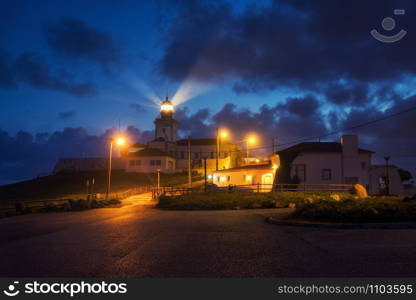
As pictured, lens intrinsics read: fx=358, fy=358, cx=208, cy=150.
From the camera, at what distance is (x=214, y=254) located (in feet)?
28.6

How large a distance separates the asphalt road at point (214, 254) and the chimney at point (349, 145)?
1262 inches

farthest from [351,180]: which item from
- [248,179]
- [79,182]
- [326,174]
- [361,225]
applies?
[79,182]

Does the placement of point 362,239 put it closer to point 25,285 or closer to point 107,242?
point 107,242

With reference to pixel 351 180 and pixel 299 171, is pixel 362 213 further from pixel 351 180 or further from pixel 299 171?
pixel 351 180

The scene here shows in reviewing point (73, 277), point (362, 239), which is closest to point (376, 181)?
point (362, 239)

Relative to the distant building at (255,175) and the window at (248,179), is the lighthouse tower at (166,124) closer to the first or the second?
the distant building at (255,175)

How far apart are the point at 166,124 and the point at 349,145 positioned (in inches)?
2688

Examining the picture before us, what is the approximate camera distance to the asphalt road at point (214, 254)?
23.0 ft

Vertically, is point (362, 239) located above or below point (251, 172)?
below

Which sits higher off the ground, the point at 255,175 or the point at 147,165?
the point at 147,165

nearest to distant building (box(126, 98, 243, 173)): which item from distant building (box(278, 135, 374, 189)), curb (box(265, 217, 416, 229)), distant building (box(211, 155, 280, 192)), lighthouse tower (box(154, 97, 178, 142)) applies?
lighthouse tower (box(154, 97, 178, 142))

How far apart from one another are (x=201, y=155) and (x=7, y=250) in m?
90.1

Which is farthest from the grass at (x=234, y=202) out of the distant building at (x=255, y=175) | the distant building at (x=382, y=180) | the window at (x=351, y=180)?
the distant building at (x=382, y=180)

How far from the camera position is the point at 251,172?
156ft
